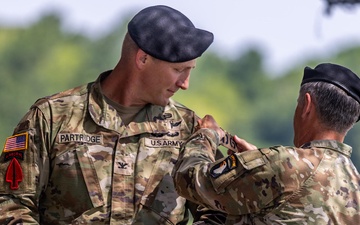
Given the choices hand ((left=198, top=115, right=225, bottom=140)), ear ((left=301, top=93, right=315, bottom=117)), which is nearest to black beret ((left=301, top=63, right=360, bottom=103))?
ear ((left=301, top=93, right=315, bottom=117))

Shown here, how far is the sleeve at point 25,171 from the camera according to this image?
8430mm

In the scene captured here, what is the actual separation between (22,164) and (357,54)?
102659mm

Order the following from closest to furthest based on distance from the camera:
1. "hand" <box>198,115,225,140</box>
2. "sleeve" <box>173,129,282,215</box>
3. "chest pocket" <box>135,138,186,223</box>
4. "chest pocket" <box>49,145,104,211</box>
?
"sleeve" <box>173,129,282,215</box>, "hand" <box>198,115,225,140</box>, "chest pocket" <box>49,145,104,211</box>, "chest pocket" <box>135,138,186,223</box>

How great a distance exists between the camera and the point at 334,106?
26.6ft

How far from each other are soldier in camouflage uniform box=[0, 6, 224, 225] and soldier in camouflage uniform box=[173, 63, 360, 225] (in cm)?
51

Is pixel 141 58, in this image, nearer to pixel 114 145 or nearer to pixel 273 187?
pixel 114 145

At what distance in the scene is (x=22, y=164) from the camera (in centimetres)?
844

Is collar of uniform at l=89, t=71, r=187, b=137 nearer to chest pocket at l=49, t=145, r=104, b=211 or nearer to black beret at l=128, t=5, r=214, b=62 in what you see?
chest pocket at l=49, t=145, r=104, b=211

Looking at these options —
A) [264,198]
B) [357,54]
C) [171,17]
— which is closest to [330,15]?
[171,17]

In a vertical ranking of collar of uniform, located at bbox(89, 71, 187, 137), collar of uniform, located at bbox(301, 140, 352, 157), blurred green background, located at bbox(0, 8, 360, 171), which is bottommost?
collar of uniform, located at bbox(301, 140, 352, 157)

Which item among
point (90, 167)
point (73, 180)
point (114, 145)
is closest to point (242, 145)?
point (114, 145)

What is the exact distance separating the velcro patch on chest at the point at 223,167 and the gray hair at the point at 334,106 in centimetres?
57

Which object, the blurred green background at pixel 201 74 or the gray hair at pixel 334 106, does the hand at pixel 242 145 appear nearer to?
the gray hair at pixel 334 106

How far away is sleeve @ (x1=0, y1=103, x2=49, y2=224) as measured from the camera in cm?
843
